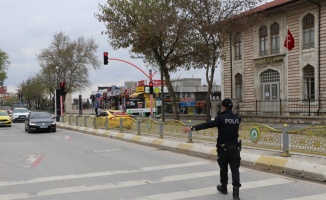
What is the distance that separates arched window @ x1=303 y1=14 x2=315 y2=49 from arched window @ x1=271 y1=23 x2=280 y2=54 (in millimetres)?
2414

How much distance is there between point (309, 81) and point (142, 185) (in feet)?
74.7

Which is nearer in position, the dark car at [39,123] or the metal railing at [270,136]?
the metal railing at [270,136]

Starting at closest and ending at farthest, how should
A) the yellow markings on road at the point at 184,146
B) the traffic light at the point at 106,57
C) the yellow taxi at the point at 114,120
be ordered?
the yellow markings on road at the point at 184,146
the yellow taxi at the point at 114,120
the traffic light at the point at 106,57

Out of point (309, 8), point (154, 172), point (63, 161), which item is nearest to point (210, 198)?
point (154, 172)

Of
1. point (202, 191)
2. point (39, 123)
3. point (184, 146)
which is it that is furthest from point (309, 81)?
point (202, 191)

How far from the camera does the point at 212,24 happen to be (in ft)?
76.2

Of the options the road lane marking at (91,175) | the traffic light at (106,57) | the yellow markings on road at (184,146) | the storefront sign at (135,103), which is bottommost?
the road lane marking at (91,175)

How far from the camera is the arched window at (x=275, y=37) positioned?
29344 mm

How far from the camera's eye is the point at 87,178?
8508 millimetres

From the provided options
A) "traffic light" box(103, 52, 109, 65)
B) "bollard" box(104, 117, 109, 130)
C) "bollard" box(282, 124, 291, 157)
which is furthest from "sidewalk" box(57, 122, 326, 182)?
"traffic light" box(103, 52, 109, 65)

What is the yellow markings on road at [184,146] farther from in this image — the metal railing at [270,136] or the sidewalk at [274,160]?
Answer: the metal railing at [270,136]

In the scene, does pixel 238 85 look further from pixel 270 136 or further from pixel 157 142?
pixel 270 136

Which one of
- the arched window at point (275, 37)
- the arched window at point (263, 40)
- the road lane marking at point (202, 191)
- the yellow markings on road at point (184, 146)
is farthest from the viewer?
the arched window at point (263, 40)

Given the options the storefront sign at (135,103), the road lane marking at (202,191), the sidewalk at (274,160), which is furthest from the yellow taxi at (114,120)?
the storefront sign at (135,103)
